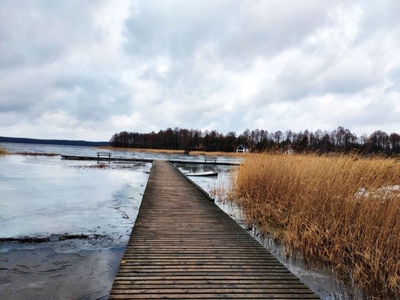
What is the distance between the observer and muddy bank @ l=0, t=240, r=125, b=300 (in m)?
2.87

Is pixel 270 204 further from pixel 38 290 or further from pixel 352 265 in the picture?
pixel 38 290

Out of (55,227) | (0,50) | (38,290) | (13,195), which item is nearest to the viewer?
(38,290)

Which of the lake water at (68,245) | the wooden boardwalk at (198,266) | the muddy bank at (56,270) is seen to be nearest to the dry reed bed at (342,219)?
the lake water at (68,245)

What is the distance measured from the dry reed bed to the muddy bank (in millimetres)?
2792

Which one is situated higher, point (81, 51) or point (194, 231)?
point (81, 51)

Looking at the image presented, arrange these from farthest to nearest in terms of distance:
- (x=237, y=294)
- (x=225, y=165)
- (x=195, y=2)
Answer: (x=225, y=165) < (x=195, y=2) < (x=237, y=294)

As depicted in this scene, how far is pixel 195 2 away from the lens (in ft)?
44.5

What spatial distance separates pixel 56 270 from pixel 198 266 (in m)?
2.12

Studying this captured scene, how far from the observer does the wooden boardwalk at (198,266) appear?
2.11m

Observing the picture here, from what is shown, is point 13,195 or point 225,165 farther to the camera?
point 225,165

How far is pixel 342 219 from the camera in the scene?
402 cm

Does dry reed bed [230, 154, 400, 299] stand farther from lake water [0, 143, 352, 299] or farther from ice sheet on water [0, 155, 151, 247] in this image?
ice sheet on water [0, 155, 151, 247]

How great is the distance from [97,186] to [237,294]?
31.4 feet

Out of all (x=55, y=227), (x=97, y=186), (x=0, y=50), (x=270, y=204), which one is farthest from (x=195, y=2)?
(x=0, y=50)
